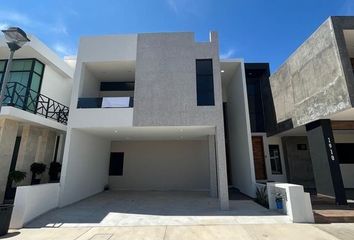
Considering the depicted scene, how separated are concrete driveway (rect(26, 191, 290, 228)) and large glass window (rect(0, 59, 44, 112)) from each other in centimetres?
574

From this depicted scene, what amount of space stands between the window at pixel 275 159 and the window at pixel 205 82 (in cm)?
713

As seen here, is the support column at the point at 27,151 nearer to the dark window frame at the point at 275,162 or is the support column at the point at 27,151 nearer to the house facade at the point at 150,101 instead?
the house facade at the point at 150,101

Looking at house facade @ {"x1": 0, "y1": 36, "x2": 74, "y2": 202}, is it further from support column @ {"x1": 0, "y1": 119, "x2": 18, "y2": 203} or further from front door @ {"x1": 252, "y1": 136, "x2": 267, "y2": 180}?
front door @ {"x1": 252, "y1": 136, "x2": 267, "y2": 180}

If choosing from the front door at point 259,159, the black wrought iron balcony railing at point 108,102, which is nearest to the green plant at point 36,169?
the black wrought iron balcony railing at point 108,102

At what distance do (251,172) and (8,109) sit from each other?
1142 centimetres

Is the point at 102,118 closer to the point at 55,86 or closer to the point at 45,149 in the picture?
the point at 45,149

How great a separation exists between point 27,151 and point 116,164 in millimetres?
6090

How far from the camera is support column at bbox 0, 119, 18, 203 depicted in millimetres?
8109

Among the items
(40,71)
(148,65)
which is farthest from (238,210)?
(40,71)

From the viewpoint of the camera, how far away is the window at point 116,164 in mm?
14615

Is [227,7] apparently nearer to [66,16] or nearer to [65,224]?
[66,16]

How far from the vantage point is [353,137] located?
13.4 m

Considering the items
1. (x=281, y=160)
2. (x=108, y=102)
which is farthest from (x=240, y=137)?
(x=108, y=102)

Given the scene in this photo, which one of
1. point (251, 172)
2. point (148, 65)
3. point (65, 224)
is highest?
point (148, 65)
